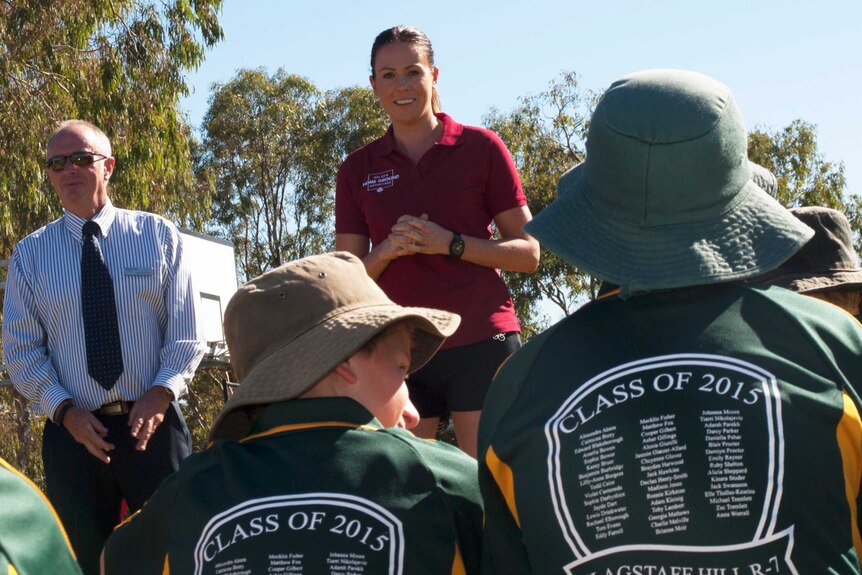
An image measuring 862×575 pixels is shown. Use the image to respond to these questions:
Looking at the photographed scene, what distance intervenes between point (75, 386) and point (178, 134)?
12.1 m

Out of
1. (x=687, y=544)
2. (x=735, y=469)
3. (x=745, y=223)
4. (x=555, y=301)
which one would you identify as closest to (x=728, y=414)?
(x=735, y=469)

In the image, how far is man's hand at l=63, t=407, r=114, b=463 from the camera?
468cm

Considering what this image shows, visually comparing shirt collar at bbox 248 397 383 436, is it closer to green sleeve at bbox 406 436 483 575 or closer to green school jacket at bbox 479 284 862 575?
green sleeve at bbox 406 436 483 575

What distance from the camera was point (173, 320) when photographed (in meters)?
5.02

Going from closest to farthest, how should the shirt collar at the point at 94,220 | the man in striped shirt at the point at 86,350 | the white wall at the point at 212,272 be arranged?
1. the man in striped shirt at the point at 86,350
2. the shirt collar at the point at 94,220
3. the white wall at the point at 212,272

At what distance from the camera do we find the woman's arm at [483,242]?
14.6 ft

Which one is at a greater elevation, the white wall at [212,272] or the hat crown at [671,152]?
the hat crown at [671,152]

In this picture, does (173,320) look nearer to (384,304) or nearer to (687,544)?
(384,304)

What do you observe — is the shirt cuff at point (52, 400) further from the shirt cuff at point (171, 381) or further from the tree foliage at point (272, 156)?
the tree foliage at point (272, 156)

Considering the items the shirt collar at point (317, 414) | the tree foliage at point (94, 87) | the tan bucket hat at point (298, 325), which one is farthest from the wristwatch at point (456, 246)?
the tree foliage at point (94, 87)

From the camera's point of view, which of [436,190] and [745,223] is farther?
[436,190]

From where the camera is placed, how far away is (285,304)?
2693mm

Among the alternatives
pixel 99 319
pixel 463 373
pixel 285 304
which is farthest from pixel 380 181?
pixel 285 304

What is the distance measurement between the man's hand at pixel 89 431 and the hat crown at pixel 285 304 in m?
2.11
